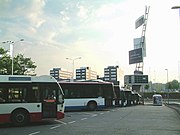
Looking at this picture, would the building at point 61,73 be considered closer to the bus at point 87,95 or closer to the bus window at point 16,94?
the bus at point 87,95

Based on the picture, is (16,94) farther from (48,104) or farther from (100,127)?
(100,127)

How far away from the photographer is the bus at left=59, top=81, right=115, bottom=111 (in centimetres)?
3034

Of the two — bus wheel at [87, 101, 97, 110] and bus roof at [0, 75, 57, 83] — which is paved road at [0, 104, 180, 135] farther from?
bus wheel at [87, 101, 97, 110]

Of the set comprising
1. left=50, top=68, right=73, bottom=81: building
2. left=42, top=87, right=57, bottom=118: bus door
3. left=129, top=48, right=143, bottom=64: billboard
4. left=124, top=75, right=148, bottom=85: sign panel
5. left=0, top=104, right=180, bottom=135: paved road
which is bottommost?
left=0, top=104, right=180, bottom=135: paved road

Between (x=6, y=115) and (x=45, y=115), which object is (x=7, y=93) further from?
(x=45, y=115)

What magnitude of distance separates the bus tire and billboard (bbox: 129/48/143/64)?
70647mm

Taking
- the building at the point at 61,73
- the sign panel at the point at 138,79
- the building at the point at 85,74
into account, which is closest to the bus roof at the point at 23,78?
the sign panel at the point at 138,79

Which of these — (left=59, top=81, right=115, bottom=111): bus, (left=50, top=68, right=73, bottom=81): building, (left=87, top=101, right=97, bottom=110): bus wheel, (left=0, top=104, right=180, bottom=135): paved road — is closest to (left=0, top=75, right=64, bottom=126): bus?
(left=0, top=104, right=180, bottom=135): paved road

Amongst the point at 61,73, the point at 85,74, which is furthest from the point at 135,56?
the point at 61,73

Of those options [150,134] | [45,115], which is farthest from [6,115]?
[150,134]

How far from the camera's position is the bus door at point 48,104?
17.5m

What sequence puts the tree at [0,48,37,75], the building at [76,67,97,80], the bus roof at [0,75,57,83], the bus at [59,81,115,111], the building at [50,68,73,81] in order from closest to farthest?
the bus roof at [0,75,57,83]
the bus at [59,81,115,111]
the tree at [0,48,37,75]
the building at [50,68,73,81]
the building at [76,67,97,80]

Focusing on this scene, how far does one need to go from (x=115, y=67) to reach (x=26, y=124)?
107107 millimetres

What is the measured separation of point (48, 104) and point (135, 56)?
71.5m
